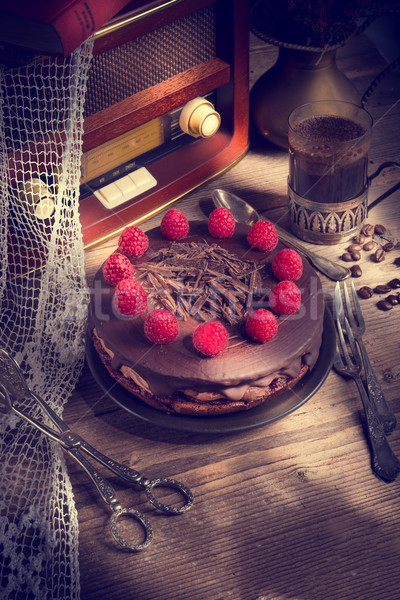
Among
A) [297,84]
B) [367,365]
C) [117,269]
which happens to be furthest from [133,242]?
[297,84]

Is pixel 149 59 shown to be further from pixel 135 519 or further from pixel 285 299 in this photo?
pixel 135 519

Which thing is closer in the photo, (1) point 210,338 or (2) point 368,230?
(1) point 210,338

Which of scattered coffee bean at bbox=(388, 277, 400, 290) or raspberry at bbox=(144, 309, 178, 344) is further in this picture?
scattered coffee bean at bbox=(388, 277, 400, 290)

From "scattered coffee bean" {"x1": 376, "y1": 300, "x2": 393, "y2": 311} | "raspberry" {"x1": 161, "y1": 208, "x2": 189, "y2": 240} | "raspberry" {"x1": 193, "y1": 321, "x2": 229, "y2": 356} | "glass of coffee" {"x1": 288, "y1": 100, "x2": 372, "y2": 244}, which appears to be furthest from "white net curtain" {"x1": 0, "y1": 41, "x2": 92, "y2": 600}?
"scattered coffee bean" {"x1": 376, "y1": 300, "x2": 393, "y2": 311}

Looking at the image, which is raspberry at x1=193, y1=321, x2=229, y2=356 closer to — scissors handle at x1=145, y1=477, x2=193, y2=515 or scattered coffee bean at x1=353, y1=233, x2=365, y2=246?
scissors handle at x1=145, y1=477, x2=193, y2=515

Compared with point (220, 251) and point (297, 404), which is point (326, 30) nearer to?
point (220, 251)
